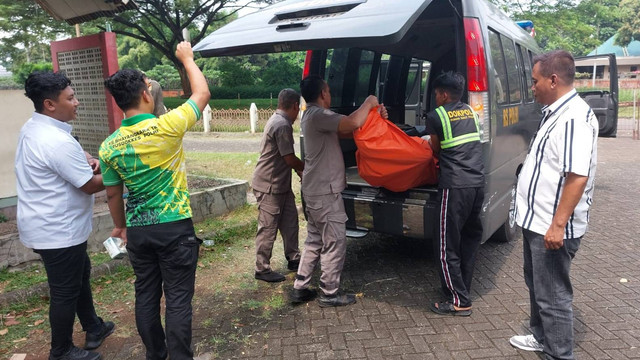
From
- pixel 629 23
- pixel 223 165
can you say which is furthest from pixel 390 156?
pixel 629 23

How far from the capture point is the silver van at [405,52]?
296cm

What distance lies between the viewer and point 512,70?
441 centimetres

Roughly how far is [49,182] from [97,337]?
1.15 meters

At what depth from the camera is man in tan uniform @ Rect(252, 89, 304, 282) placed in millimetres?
3961

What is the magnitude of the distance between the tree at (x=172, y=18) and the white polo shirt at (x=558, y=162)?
21184 mm

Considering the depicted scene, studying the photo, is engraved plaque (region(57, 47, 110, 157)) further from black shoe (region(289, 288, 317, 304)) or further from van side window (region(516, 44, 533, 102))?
van side window (region(516, 44, 533, 102))

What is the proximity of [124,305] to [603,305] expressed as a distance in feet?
12.3

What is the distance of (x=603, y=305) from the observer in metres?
3.57

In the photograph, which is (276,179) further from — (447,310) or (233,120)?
(233,120)

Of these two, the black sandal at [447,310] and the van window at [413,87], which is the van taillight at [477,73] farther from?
the van window at [413,87]

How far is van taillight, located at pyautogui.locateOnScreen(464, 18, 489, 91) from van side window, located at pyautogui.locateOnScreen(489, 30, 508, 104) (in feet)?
0.83

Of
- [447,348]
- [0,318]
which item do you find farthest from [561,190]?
[0,318]

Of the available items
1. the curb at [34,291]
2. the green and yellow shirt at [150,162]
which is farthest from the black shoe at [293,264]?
the green and yellow shirt at [150,162]

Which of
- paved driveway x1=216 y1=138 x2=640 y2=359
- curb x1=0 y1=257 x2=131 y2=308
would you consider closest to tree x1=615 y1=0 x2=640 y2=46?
paved driveway x1=216 y1=138 x2=640 y2=359
